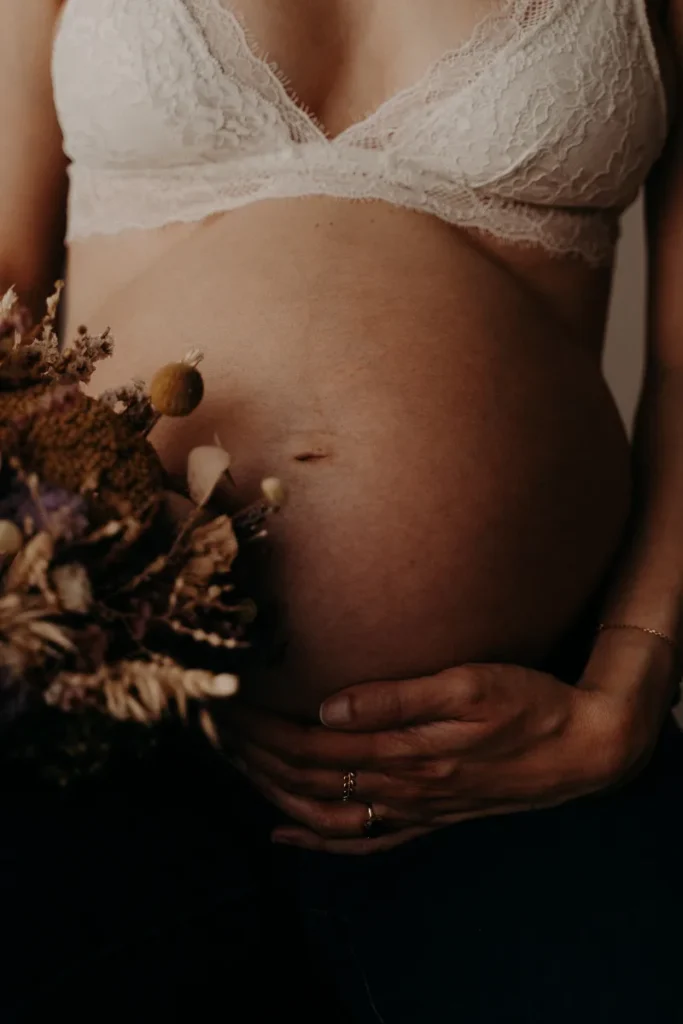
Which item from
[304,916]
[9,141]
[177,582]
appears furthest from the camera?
[9,141]

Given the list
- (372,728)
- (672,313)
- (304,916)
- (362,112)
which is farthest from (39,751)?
(672,313)

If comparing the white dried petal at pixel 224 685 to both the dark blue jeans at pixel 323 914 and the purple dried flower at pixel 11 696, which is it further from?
the dark blue jeans at pixel 323 914

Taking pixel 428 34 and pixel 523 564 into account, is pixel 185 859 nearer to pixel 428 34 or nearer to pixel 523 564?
pixel 523 564

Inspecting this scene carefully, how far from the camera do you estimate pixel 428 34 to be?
2.58ft

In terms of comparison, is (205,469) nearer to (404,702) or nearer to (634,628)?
(404,702)

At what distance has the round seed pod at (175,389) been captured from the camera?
1.67 feet

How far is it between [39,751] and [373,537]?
27 cm

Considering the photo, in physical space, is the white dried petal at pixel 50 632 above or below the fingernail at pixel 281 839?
above

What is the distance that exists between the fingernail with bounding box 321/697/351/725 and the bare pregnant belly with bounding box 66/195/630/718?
0.02 m

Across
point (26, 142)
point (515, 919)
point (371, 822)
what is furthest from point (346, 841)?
point (26, 142)

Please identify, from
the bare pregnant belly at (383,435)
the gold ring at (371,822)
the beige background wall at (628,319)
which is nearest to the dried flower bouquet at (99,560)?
the bare pregnant belly at (383,435)

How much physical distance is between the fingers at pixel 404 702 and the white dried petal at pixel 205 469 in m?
0.20

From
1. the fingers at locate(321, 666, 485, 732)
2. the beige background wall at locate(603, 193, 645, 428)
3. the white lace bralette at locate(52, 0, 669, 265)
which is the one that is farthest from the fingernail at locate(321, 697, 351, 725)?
the beige background wall at locate(603, 193, 645, 428)

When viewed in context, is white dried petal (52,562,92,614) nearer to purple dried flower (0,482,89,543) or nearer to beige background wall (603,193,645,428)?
purple dried flower (0,482,89,543)
